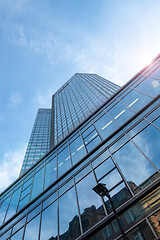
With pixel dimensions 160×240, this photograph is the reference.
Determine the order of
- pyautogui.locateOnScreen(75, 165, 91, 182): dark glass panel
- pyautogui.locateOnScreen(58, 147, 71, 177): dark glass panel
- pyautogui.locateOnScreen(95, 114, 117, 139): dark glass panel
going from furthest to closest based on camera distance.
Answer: pyautogui.locateOnScreen(58, 147, 71, 177): dark glass panel
pyautogui.locateOnScreen(95, 114, 117, 139): dark glass panel
pyautogui.locateOnScreen(75, 165, 91, 182): dark glass panel

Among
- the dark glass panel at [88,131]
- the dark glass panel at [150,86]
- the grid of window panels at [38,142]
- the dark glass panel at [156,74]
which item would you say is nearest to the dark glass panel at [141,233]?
the dark glass panel at [150,86]

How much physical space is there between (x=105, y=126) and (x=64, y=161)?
5.30 metres

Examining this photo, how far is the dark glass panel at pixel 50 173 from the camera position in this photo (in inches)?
576

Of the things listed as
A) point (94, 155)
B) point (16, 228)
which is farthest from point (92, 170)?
point (16, 228)

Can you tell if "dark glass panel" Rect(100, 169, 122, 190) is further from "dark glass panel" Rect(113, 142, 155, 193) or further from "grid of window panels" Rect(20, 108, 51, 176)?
"grid of window panels" Rect(20, 108, 51, 176)

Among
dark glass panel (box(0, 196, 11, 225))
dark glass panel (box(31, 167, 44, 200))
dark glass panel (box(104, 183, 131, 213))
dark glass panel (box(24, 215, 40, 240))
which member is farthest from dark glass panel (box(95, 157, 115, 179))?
dark glass panel (box(0, 196, 11, 225))

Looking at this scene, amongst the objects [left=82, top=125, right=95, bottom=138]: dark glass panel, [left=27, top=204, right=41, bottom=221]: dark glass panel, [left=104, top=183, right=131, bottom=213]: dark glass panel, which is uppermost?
[left=82, top=125, right=95, bottom=138]: dark glass panel

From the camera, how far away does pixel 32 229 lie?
11812 millimetres

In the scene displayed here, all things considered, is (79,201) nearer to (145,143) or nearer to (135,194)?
(135,194)

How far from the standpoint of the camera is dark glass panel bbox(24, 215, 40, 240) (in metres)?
11.2

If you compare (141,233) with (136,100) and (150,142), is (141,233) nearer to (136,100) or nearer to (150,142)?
(150,142)

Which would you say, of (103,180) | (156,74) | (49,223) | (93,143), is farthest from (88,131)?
(49,223)

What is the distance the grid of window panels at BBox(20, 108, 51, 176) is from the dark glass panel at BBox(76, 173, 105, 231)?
55.0 meters

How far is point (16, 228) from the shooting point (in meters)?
13.7
